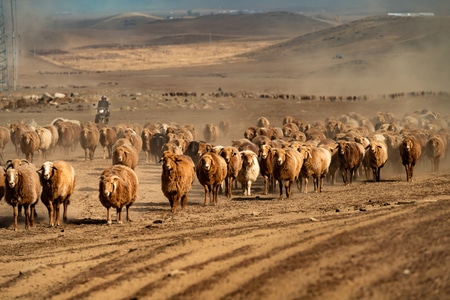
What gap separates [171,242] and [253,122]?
32301mm

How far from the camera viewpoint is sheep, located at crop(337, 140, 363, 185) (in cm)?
2631

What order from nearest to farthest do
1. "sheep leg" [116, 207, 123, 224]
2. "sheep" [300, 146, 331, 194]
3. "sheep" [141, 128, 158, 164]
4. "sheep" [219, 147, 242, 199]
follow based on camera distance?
"sheep leg" [116, 207, 123, 224] < "sheep" [219, 147, 242, 199] < "sheep" [300, 146, 331, 194] < "sheep" [141, 128, 158, 164]

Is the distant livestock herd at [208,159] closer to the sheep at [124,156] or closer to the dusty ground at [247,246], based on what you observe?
the sheep at [124,156]

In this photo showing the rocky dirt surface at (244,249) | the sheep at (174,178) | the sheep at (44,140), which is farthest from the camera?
the sheep at (44,140)

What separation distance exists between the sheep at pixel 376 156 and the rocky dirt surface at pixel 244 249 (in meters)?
1.75

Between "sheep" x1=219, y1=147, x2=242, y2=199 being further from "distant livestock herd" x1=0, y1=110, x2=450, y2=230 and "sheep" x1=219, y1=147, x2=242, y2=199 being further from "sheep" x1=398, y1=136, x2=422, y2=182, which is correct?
"sheep" x1=398, y1=136, x2=422, y2=182

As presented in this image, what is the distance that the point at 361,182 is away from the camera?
27.0 meters

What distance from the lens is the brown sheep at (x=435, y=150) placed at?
29359 mm

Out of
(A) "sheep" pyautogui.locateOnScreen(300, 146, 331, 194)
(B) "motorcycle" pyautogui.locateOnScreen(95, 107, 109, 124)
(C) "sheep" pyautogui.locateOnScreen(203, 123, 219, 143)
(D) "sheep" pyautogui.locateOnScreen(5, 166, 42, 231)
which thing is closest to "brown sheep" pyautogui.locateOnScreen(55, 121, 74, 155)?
(C) "sheep" pyautogui.locateOnScreen(203, 123, 219, 143)

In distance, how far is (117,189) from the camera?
1986 cm

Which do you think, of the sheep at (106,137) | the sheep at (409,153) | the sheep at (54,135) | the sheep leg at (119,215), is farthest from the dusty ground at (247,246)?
the sheep at (54,135)

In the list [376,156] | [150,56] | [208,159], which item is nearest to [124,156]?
[208,159]

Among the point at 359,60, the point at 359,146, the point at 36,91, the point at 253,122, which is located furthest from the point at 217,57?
the point at 359,146

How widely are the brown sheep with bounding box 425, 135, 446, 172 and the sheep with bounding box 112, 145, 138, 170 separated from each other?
9.34 metres
